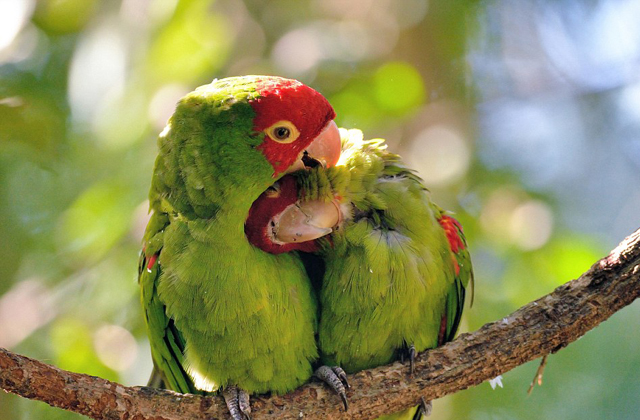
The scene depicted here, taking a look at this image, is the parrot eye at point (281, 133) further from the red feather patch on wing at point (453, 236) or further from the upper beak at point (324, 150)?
the red feather patch on wing at point (453, 236)

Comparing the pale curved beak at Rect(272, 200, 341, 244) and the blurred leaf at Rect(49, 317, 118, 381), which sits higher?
the blurred leaf at Rect(49, 317, 118, 381)

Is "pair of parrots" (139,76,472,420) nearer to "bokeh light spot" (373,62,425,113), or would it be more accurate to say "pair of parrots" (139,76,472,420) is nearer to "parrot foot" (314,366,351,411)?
"parrot foot" (314,366,351,411)

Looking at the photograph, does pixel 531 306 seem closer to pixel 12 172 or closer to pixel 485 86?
pixel 485 86

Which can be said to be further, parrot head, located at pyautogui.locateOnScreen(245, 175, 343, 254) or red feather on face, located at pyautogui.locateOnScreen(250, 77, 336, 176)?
parrot head, located at pyautogui.locateOnScreen(245, 175, 343, 254)

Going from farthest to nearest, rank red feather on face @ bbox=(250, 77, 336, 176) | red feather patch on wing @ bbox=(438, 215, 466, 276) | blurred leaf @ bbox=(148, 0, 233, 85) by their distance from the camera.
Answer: blurred leaf @ bbox=(148, 0, 233, 85) < red feather patch on wing @ bbox=(438, 215, 466, 276) < red feather on face @ bbox=(250, 77, 336, 176)

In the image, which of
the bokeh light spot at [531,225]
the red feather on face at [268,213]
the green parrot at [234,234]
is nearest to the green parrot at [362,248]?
the red feather on face at [268,213]

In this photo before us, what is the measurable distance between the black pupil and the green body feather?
0.09m

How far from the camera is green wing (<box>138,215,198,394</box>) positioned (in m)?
2.61

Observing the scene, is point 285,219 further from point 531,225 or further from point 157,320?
point 531,225

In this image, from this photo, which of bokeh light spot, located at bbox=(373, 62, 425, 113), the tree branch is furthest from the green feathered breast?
bokeh light spot, located at bbox=(373, 62, 425, 113)

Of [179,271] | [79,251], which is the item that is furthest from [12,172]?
[179,271]

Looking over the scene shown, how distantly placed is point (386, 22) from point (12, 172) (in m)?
2.93

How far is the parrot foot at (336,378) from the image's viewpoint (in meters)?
2.51

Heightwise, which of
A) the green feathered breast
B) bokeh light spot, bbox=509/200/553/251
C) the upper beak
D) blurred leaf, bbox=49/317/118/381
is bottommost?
the green feathered breast
